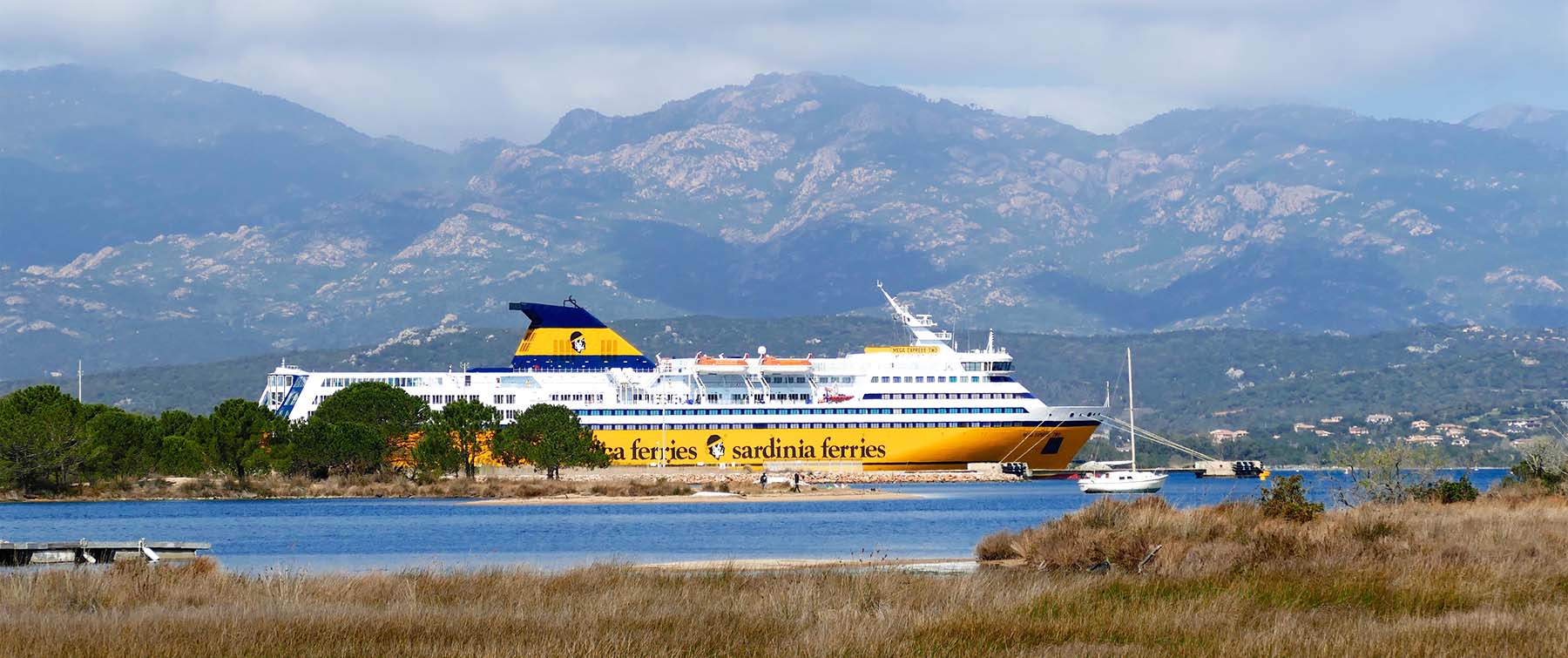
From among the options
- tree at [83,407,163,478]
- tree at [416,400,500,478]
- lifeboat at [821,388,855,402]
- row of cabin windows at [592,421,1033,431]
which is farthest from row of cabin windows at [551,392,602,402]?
tree at [83,407,163,478]

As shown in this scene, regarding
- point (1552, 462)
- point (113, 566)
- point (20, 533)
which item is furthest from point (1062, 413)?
point (113, 566)

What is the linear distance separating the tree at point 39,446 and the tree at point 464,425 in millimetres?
14727

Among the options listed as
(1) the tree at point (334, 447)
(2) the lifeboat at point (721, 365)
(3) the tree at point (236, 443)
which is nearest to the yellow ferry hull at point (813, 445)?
(2) the lifeboat at point (721, 365)

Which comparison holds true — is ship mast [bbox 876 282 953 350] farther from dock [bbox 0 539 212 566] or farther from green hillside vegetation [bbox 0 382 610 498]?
dock [bbox 0 539 212 566]

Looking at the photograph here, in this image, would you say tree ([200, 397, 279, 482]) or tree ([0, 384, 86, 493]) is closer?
tree ([0, 384, 86, 493])

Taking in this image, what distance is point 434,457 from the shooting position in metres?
83.0

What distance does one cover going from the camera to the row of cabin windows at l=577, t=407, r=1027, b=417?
328 feet

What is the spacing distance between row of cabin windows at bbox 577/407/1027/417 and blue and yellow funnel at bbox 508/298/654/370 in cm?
385

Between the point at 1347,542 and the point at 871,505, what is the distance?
124 ft

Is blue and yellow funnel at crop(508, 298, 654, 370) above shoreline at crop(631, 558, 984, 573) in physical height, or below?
above

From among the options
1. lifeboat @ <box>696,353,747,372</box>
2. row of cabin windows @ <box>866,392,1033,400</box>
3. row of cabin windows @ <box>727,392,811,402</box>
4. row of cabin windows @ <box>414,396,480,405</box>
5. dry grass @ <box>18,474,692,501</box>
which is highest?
lifeboat @ <box>696,353,747,372</box>

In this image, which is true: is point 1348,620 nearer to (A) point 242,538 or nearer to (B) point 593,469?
(A) point 242,538

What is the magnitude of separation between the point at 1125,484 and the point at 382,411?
34307 mm

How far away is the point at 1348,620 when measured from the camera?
2184cm
